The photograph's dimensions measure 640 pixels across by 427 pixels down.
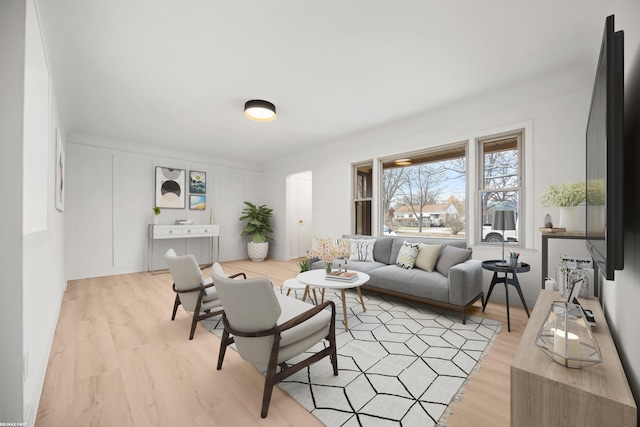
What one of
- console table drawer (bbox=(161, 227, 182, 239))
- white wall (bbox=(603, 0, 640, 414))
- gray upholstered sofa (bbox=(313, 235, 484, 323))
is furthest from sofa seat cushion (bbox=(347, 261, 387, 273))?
console table drawer (bbox=(161, 227, 182, 239))

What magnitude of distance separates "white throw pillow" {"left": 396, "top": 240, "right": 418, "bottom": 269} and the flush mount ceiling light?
2.58 m

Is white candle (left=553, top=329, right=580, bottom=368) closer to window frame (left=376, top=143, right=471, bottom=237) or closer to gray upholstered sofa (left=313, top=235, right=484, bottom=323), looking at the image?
gray upholstered sofa (left=313, top=235, right=484, bottom=323)

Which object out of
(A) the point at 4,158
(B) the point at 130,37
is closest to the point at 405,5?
(B) the point at 130,37

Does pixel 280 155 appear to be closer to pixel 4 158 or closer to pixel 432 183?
pixel 432 183

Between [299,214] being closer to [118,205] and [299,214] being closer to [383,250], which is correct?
[383,250]

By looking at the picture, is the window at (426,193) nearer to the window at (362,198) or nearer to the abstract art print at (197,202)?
the window at (362,198)

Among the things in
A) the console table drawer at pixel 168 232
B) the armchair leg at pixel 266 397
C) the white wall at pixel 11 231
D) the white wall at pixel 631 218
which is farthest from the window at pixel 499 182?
the console table drawer at pixel 168 232

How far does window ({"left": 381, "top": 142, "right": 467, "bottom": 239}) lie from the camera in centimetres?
405

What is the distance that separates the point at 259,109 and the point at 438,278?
3047mm

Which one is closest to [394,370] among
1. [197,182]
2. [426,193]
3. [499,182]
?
[499,182]

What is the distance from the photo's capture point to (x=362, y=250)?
13.9 ft

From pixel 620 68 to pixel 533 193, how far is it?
2.75 metres

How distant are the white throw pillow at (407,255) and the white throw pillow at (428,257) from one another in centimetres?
6

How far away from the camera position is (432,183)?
171 inches
